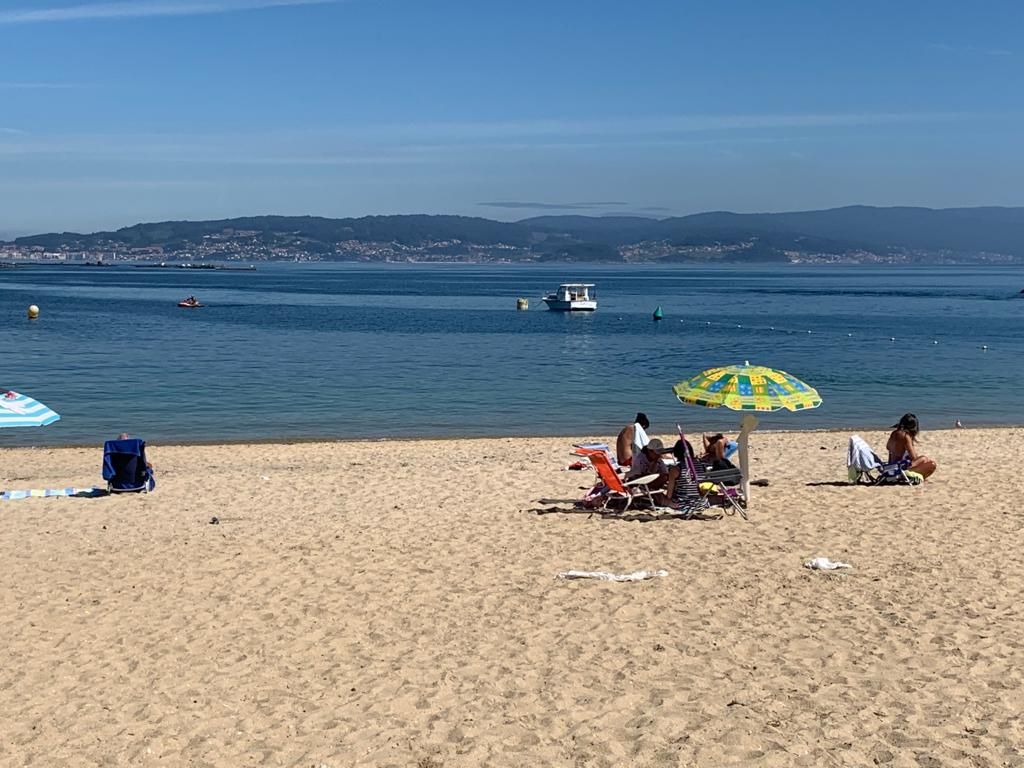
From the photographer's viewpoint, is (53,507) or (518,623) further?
(53,507)

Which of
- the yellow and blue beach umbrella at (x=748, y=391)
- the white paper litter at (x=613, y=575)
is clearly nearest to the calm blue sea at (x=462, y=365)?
the yellow and blue beach umbrella at (x=748, y=391)

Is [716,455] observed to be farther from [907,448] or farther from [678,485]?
[907,448]

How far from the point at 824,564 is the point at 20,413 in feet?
33.0

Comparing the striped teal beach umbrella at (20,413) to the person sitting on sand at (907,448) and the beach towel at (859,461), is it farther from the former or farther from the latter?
the person sitting on sand at (907,448)

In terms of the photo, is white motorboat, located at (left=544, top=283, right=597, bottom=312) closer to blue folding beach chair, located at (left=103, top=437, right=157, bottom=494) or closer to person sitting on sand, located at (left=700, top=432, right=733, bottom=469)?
blue folding beach chair, located at (left=103, top=437, right=157, bottom=494)

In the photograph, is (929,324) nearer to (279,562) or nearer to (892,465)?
(892,465)

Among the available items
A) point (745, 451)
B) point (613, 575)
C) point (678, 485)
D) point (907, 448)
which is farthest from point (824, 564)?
point (907, 448)

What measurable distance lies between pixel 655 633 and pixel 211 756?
3.60m

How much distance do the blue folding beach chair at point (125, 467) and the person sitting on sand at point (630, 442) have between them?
21.3 ft

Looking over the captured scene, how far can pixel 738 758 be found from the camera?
6508 millimetres

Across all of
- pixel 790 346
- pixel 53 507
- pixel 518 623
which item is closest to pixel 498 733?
pixel 518 623

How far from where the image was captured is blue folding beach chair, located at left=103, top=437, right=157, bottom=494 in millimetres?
15109

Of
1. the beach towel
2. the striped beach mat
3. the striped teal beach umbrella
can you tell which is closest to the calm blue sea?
the striped beach mat

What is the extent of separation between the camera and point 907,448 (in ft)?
49.1
